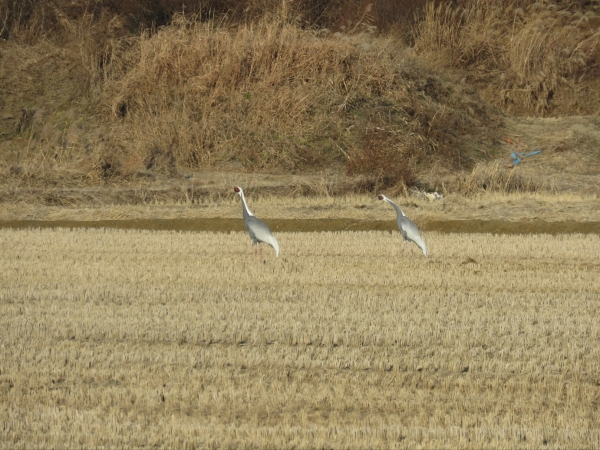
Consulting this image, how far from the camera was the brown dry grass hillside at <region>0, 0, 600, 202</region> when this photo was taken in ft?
70.6

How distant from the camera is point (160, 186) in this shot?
63.8 ft

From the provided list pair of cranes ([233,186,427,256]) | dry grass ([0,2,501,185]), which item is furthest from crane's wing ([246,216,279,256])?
dry grass ([0,2,501,185])

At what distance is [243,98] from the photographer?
2361 centimetres

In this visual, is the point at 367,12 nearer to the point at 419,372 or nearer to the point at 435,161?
the point at 435,161

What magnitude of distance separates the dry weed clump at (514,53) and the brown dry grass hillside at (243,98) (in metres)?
0.07

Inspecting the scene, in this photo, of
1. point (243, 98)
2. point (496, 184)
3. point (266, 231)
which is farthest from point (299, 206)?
point (243, 98)

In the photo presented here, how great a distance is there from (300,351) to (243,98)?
17060 millimetres

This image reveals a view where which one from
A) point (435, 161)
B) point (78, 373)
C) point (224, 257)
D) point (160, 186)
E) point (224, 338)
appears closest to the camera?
point (78, 373)

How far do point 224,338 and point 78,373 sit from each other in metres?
1.43

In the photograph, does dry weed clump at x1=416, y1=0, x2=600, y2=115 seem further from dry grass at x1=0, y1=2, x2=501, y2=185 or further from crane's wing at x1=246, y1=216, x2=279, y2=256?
crane's wing at x1=246, y1=216, x2=279, y2=256

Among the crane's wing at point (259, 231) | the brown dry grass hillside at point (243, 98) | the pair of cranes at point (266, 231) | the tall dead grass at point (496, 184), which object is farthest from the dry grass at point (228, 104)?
the crane's wing at point (259, 231)

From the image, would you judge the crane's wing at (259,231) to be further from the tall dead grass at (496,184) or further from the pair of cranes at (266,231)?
the tall dead grass at (496,184)

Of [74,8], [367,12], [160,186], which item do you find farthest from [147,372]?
[367,12]

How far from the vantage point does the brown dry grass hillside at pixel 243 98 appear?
21531 millimetres
